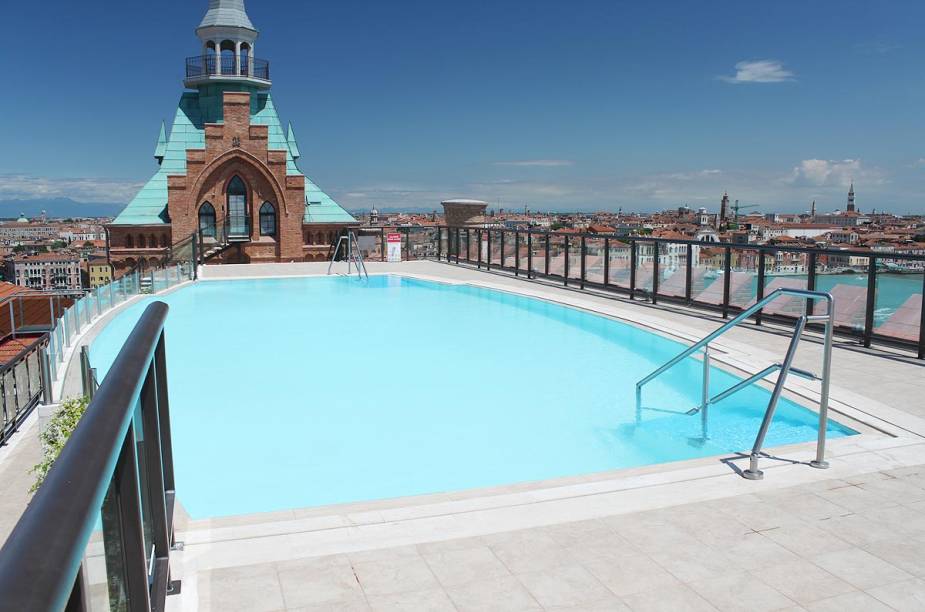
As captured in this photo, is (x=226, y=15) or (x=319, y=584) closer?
(x=319, y=584)

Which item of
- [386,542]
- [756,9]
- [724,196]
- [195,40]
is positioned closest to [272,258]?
[195,40]

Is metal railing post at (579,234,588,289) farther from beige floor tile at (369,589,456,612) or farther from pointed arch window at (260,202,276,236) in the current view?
pointed arch window at (260,202,276,236)

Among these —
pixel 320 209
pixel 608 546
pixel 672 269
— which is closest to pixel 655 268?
pixel 672 269

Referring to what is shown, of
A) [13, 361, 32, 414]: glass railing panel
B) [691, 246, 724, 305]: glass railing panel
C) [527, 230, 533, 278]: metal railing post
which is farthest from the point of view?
[527, 230, 533, 278]: metal railing post

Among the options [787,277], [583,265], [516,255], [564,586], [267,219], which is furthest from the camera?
[267,219]

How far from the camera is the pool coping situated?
12.3ft

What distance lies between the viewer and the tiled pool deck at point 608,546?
3.21 m

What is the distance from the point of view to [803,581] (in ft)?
11.0

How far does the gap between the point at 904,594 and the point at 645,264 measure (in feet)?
35.5

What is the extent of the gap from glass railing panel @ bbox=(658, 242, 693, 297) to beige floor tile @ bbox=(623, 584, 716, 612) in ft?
32.5

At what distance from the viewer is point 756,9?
34844 millimetres

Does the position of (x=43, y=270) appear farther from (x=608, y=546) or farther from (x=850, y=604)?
(x=850, y=604)

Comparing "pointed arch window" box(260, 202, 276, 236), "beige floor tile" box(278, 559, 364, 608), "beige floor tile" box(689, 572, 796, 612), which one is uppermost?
"pointed arch window" box(260, 202, 276, 236)

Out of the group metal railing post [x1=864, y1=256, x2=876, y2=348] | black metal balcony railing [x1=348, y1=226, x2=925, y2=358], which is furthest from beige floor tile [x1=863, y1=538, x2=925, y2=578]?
metal railing post [x1=864, y1=256, x2=876, y2=348]
